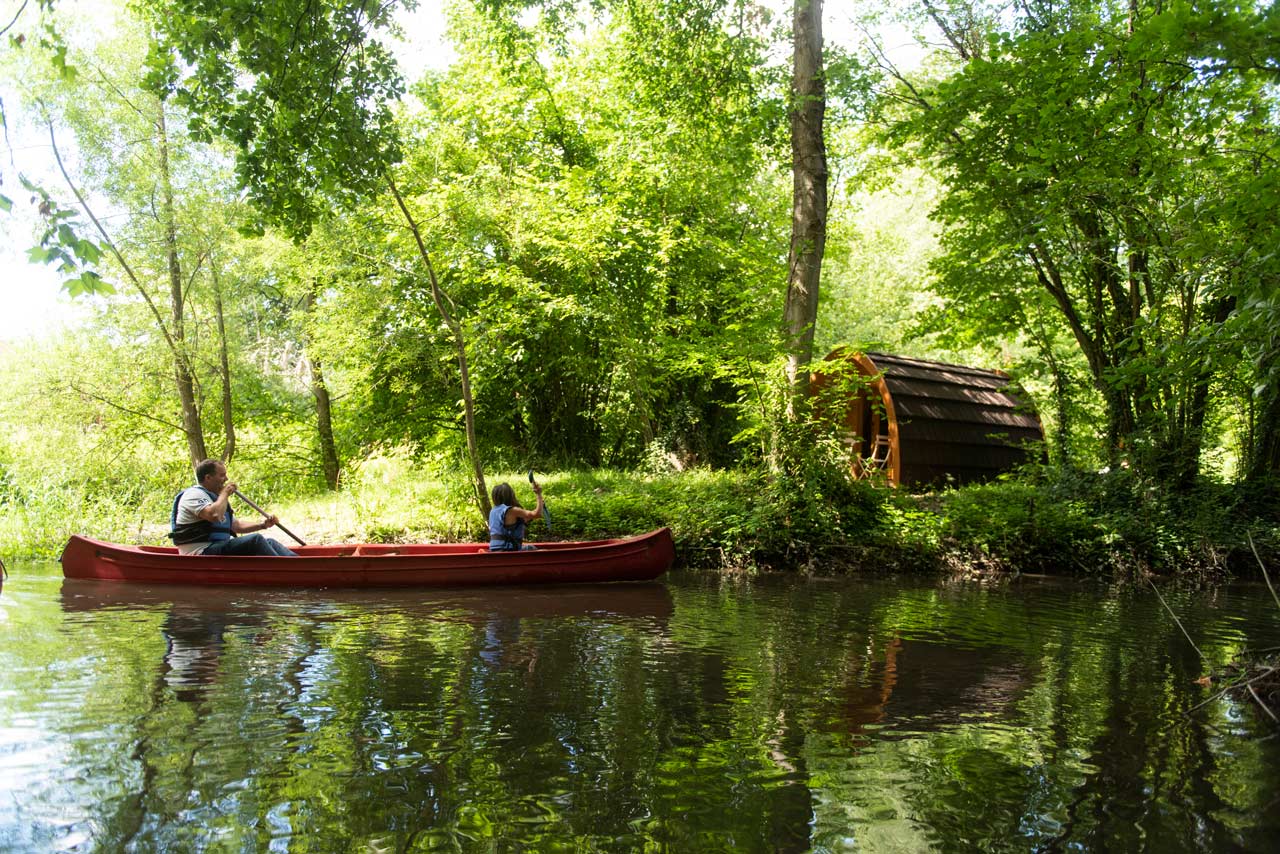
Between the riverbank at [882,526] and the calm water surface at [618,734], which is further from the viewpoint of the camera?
the riverbank at [882,526]

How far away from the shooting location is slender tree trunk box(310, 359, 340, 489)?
814 inches

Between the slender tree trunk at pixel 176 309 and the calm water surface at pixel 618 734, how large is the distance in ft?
29.3

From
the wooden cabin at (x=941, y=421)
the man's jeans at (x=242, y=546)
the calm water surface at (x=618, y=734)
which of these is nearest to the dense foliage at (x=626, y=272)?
the wooden cabin at (x=941, y=421)

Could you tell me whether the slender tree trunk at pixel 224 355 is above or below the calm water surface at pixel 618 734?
above

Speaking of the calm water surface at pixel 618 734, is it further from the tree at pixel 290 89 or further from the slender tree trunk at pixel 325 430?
the slender tree trunk at pixel 325 430

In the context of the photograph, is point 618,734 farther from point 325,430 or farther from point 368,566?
point 325,430

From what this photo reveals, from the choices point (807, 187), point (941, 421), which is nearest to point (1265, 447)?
point (941, 421)

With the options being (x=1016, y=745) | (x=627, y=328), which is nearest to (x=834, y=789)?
(x=1016, y=745)

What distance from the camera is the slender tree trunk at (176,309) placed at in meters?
15.8

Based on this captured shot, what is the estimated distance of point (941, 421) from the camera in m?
17.4

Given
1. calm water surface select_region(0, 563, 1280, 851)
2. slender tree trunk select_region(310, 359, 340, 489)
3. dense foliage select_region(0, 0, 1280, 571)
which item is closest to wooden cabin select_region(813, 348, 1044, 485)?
dense foliage select_region(0, 0, 1280, 571)

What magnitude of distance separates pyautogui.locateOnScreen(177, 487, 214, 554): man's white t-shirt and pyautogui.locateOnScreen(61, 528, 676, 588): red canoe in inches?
7.0

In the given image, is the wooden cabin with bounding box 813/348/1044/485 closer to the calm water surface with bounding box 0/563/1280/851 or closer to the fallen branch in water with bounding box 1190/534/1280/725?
the calm water surface with bounding box 0/563/1280/851

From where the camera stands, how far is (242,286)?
59.1 feet
